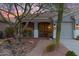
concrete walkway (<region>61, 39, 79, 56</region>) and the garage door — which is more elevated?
the garage door

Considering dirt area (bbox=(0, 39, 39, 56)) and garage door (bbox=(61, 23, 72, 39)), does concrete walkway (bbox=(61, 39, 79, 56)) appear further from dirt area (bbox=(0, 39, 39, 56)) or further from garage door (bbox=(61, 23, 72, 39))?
dirt area (bbox=(0, 39, 39, 56))

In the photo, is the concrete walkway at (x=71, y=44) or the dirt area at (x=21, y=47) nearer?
the concrete walkway at (x=71, y=44)

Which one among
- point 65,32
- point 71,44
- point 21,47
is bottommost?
point 21,47

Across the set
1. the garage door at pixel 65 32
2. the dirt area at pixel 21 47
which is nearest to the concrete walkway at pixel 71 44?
the garage door at pixel 65 32

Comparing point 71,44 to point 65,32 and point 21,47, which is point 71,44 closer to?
point 65,32

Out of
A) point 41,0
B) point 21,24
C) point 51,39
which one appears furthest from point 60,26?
point 41,0

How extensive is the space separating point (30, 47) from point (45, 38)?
1.63 metres

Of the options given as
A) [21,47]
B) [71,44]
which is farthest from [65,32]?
[21,47]

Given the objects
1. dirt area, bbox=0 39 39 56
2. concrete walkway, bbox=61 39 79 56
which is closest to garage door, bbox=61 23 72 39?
concrete walkway, bbox=61 39 79 56

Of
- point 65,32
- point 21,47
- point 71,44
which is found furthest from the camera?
point 21,47

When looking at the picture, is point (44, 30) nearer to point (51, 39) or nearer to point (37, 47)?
point (51, 39)

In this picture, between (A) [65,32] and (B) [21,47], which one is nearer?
(A) [65,32]

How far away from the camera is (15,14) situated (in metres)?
7.20

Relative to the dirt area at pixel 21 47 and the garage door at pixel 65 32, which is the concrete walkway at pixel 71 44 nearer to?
the garage door at pixel 65 32
